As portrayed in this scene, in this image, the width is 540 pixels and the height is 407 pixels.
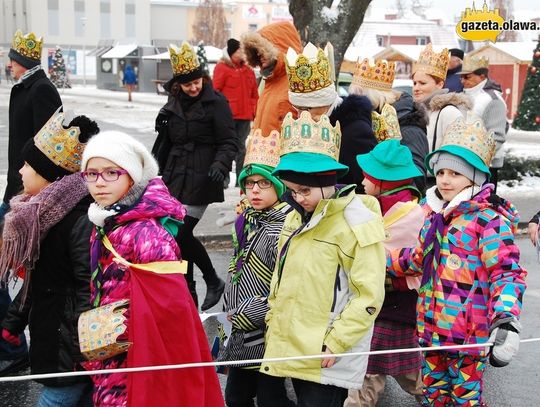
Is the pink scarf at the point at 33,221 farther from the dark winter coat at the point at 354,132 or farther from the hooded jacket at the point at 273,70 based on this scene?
the hooded jacket at the point at 273,70

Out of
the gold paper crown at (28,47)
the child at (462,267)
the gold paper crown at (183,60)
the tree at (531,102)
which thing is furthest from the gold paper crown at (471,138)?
the tree at (531,102)

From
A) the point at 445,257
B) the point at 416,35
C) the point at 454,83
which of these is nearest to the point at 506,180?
the point at 454,83

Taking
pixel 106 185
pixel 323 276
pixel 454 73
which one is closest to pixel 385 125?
pixel 323 276

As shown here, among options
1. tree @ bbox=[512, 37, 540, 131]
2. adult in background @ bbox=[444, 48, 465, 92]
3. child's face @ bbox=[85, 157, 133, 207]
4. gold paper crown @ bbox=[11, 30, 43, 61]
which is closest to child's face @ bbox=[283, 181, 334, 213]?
child's face @ bbox=[85, 157, 133, 207]

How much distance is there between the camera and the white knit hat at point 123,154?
12.1ft

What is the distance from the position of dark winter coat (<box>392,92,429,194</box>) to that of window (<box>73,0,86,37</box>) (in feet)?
271

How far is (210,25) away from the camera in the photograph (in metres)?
88.4

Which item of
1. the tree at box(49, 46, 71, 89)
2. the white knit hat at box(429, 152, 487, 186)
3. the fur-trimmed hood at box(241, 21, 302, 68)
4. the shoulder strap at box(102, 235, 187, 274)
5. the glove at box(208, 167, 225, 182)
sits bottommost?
the tree at box(49, 46, 71, 89)

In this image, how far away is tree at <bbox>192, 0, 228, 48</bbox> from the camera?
88375mm

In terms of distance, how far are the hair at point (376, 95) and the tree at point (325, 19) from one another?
596cm

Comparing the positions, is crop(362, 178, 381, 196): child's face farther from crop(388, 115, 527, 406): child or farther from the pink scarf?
the pink scarf

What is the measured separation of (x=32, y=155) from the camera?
405cm

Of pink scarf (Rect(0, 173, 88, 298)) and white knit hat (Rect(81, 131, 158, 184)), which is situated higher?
white knit hat (Rect(81, 131, 158, 184))

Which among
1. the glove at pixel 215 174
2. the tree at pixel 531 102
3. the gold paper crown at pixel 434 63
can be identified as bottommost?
the tree at pixel 531 102
